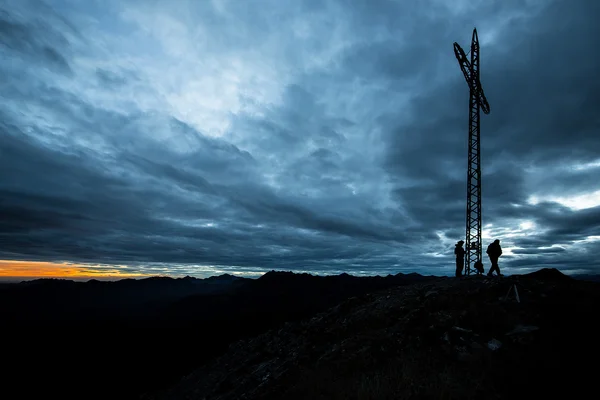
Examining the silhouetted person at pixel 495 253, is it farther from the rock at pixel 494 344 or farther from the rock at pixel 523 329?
the rock at pixel 494 344

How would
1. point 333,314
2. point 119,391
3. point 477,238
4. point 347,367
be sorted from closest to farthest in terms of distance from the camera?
point 347,367
point 333,314
point 477,238
point 119,391

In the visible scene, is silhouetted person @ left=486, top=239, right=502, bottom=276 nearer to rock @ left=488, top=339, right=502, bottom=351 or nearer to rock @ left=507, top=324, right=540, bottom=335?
rock @ left=507, top=324, right=540, bottom=335

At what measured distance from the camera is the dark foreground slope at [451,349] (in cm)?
962

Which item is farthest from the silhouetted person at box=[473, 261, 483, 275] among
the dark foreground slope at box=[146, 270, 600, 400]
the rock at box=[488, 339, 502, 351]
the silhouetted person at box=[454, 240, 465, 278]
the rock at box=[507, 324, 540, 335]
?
the rock at box=[488, 339, 502, 351]

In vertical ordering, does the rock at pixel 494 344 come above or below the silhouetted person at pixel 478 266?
below

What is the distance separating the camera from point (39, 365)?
191000 mm

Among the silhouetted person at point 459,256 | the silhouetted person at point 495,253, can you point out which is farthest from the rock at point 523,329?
the silhouetted person at point 459,256

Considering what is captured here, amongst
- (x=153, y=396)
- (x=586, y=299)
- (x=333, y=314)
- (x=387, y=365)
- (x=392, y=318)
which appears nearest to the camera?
(x=387, y=365)

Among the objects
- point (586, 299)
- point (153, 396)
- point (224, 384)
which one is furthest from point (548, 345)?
point (153, 396)

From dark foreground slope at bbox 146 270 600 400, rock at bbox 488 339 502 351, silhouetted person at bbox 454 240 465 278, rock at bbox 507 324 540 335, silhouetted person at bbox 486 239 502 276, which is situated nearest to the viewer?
dark foreground slope at bbox 146 270 600 400

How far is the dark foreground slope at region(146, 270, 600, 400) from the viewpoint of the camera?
9.62m

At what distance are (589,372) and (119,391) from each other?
172475 millimetres

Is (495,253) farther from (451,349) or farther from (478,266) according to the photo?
(451,349)

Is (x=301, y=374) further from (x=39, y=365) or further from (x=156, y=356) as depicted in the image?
(x=39, y=365)
